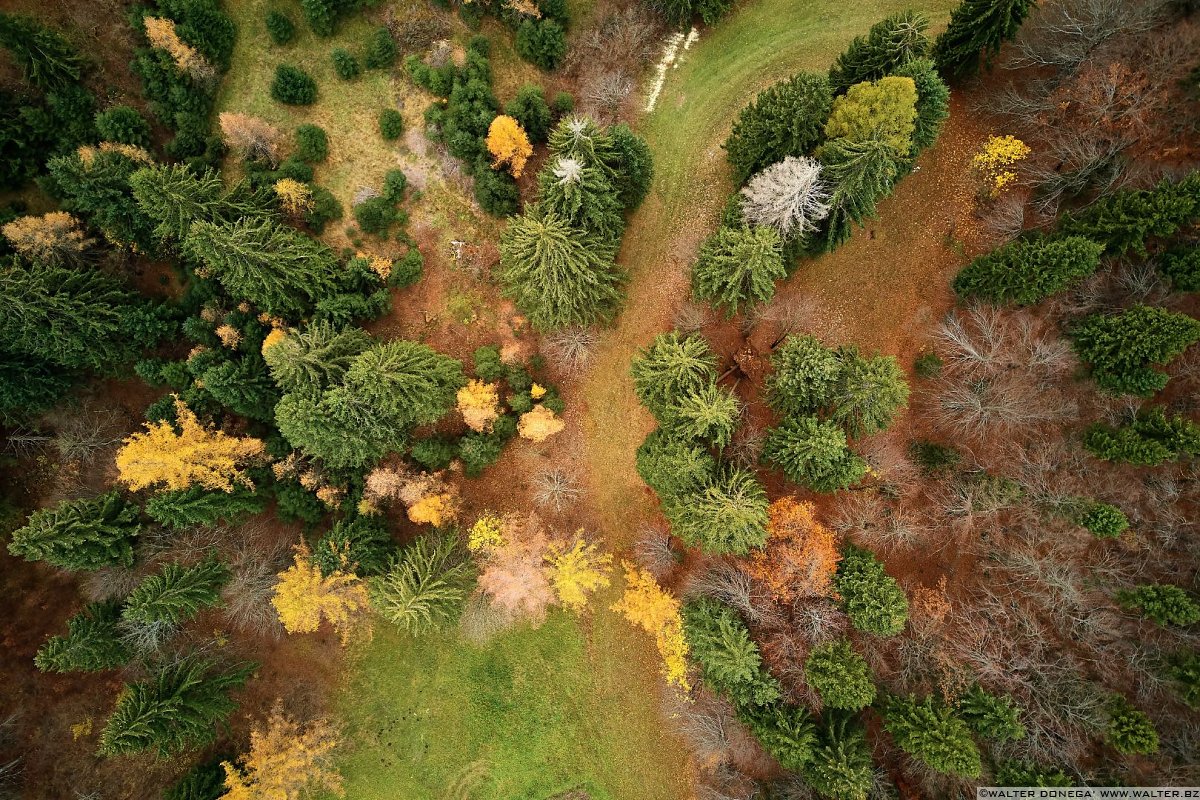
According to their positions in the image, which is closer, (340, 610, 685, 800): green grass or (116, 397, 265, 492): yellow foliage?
(116, 397, 265, 492): yellow foliage

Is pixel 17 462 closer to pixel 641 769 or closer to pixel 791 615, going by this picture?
pixel 641 769

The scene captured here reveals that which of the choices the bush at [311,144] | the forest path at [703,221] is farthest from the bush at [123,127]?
the forest path at [703,221]

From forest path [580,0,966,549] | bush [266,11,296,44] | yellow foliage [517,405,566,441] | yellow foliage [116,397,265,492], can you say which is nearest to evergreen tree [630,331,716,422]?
forest path [580,0,966,549]

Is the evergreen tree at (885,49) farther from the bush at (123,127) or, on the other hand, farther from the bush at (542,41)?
the bush at (123,127)

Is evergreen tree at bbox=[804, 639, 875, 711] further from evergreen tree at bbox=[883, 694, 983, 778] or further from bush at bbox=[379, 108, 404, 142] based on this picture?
bush at bbox=[379, 108, 404, 142]

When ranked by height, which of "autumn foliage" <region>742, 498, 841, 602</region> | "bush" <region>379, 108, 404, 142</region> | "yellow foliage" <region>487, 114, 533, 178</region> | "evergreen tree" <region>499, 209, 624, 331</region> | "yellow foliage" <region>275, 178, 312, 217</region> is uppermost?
"bush" <region>379, 108, 404, 142</region>

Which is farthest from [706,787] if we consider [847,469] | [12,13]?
[12,13]
